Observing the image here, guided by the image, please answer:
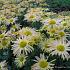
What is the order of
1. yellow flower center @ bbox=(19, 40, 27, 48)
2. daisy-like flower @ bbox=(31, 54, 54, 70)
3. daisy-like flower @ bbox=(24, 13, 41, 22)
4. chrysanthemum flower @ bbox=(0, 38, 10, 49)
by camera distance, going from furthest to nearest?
daisy-like flower @ bbox=(24, 13, 41, 22) < chrysanthemum flower @ bbox=(0, 38, 10, 49) < yellow flower center @ bbox=(19, 40, 27, 48) < daisy-like flower @ bbox=(31, 54, 54, 70)

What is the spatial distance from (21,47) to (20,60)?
10cm

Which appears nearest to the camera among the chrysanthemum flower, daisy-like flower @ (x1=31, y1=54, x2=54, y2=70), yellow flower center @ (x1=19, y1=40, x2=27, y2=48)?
daisy-like flower @ (x1=31, y1=54, x2=54, y2=70)

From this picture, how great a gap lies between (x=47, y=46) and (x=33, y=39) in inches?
4.7

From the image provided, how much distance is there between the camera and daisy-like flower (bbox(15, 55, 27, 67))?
1.93 m

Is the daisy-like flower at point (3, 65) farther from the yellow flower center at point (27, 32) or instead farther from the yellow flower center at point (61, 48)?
the yellow flower center at point (61, 48)

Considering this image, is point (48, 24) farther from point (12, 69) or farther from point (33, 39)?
point (12, 69)

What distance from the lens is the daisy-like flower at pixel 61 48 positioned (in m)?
1.87

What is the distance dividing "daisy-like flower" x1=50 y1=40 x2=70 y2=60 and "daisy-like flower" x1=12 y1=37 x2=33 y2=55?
0.56 feet

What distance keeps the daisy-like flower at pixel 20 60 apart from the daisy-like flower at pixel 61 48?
0.22 metres

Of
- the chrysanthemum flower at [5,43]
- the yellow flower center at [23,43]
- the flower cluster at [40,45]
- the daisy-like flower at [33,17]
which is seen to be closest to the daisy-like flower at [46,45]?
the flower cluster at [40,45]

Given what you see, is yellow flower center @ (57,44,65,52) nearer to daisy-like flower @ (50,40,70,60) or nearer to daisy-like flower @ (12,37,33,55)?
daisy-like flower @ (50,40,70,60)

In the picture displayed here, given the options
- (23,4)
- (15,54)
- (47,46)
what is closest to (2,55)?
(15,54)

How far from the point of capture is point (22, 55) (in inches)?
75.8

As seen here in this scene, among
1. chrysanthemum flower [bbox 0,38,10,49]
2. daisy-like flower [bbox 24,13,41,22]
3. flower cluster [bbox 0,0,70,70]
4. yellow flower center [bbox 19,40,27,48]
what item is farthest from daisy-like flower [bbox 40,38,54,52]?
daisy-like flower [bbox 24,13,41,22]
